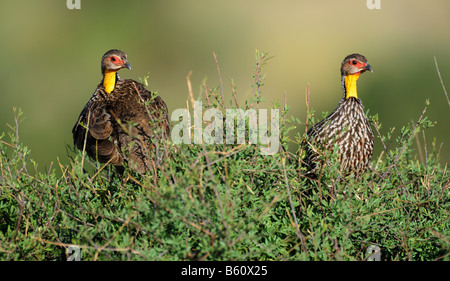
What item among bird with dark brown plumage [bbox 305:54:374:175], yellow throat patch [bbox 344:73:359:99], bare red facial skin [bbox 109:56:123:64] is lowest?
bird with dark brown plumage [bbox 305:54:374:175]

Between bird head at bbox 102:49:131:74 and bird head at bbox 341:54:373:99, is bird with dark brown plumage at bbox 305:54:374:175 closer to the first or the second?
bird head at bbox 341:54:373:99

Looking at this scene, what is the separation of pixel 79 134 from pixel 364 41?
1128cm

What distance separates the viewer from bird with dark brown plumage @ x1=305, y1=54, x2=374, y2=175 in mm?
6227

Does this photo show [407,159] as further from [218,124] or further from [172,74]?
[172,74]

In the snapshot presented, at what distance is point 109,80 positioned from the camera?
692 cm

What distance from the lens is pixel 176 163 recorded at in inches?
199

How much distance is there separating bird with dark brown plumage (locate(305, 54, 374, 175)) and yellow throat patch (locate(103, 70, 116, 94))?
1.97 meters

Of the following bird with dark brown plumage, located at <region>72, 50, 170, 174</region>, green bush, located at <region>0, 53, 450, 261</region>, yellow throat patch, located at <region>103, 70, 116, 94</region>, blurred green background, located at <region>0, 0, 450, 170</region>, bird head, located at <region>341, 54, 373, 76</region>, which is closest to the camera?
green bush, located at <region>0, 53, 450, 261</region>

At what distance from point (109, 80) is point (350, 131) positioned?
2.35 meters

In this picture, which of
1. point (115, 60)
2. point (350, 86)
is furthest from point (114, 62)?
point (350, 86)

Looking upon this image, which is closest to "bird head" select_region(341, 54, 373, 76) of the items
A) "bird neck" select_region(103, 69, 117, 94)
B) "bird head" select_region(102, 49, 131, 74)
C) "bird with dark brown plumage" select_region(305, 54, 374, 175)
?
"bird with dark brown plumage" select_region(305, 54, 374, 175)

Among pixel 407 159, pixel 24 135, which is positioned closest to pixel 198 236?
pixel 407 159
